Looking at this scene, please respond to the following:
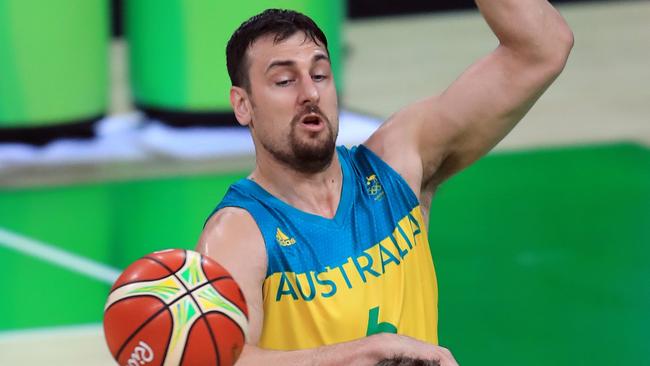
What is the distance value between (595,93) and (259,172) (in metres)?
8.13

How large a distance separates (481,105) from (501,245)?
3.73 m

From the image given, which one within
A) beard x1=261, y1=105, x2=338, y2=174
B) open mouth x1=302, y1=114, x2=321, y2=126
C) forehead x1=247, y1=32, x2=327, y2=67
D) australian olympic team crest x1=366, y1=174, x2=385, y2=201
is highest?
forehead x1=247, y1=32, x2=327, y2=67

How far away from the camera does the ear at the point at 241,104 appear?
154 inches

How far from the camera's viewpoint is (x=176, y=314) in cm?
335

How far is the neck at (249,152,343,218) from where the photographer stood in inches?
155

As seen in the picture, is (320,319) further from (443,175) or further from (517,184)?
(517,184)

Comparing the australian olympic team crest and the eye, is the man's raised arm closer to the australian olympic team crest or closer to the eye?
the australian olympic team crest

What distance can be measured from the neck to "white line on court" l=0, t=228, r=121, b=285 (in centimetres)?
337

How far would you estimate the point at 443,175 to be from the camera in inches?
169

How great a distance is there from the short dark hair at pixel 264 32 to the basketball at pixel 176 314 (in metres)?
0.68

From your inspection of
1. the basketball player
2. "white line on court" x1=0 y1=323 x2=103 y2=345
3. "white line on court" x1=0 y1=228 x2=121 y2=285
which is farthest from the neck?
"white line on court" x1=0 y1=228 x2=121 y2=285

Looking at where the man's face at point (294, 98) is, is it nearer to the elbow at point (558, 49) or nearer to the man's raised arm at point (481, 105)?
the man's raised arm at point (481, 105)

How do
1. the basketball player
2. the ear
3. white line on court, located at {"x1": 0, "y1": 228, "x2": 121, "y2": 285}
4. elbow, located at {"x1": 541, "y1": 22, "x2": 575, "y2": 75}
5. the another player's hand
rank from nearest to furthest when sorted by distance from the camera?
the another player's hand, the basketball player, the ear, elbow, located at {"x1": 541, "y1": 22, "x2": 575, "y2": 75}, white line on court, located at {"x1": 0, "y1": 228, "x2": 121, "y2": 285}

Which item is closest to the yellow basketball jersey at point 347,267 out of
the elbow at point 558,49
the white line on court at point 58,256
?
the elbow at point 558,49
